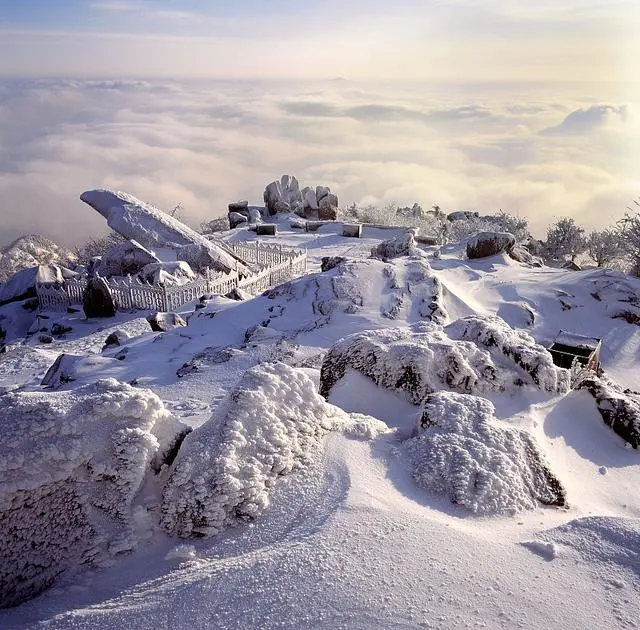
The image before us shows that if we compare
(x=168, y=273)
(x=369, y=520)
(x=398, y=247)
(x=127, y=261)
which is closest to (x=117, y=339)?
(x=168, y=273)

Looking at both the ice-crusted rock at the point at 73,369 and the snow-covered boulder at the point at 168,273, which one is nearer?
the ice-crusted rock at the point at 73,369

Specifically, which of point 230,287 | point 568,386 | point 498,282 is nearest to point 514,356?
point 568,386

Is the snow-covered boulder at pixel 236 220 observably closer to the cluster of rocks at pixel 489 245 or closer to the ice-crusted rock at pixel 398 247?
the ice-crusted rock at pixel 398 247

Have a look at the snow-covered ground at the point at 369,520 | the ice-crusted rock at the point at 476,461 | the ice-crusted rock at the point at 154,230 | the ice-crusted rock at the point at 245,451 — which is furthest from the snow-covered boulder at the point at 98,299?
the ice-crusted rock at the point at 476,461

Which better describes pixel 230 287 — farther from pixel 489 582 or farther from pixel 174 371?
pixel 489 582

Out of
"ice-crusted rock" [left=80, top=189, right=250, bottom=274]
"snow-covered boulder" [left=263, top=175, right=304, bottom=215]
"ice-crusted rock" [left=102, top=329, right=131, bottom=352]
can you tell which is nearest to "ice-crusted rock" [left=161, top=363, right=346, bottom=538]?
Result: "ice-crusted rock" [left=102, top=329, right=131, bottom=352]

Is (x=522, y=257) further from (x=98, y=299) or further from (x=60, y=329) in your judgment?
(x=60, y=329)

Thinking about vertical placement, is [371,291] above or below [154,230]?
above
